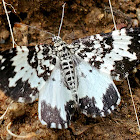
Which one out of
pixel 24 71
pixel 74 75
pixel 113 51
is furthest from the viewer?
pixel 74 75

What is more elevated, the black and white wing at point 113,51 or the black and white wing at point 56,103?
the black and white wing at point 113,51

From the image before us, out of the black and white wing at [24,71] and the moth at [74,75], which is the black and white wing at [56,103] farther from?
the black and white wing at [24,71]

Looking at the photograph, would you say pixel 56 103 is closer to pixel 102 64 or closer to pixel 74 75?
pixel 74 75

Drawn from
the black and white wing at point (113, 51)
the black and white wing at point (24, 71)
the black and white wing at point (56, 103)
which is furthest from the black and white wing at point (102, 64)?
the black and white wing at point (24, 71)

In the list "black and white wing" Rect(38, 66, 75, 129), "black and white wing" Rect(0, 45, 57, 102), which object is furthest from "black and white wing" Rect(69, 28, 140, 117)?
"black and white wing" Rect(0, 45, 57, 102)

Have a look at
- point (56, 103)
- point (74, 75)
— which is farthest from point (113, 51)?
point (56, 103)

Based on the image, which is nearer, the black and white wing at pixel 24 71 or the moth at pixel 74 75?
the black and white wing at pixel 24 71

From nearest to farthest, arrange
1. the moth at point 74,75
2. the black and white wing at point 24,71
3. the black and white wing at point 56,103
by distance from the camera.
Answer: the black and white wing at point 24,71 → the moth at point 74,75 → the black and white wing at point 56,103

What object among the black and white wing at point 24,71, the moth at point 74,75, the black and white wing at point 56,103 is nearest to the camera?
the black and white wing at point 24,71
